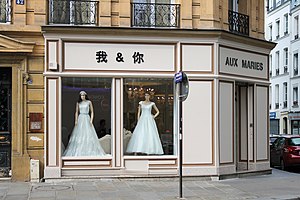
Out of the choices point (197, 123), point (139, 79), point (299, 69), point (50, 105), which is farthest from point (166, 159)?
point (299, 69)

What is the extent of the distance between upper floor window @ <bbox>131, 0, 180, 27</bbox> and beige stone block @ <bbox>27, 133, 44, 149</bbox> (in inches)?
170

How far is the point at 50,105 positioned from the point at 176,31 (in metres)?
4.29

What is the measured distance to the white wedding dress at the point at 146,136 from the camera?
52.2 ft

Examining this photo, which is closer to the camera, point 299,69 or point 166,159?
point 166,159

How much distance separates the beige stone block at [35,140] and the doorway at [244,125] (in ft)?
21.3

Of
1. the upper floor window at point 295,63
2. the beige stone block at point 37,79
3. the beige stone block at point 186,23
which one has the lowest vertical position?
the beige stone block at point 37,79

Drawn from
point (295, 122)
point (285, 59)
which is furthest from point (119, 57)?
point (285, 59)

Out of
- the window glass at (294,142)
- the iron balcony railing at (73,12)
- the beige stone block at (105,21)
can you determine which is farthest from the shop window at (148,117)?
the window glass at (294,142)

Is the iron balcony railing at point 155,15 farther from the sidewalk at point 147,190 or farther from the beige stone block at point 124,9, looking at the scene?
the sidewalk at point 147,190

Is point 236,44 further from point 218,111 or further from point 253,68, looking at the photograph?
point 218,111

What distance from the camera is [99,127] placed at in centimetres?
1588

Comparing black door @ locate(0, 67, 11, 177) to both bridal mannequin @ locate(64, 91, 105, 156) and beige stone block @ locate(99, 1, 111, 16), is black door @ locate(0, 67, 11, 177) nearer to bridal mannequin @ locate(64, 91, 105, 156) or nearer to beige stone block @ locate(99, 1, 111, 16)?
bridal mannequin @ locate(64, 91, 105, 156)

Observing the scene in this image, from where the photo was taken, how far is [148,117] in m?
16.2

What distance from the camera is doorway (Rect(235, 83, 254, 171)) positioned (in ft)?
57.9
